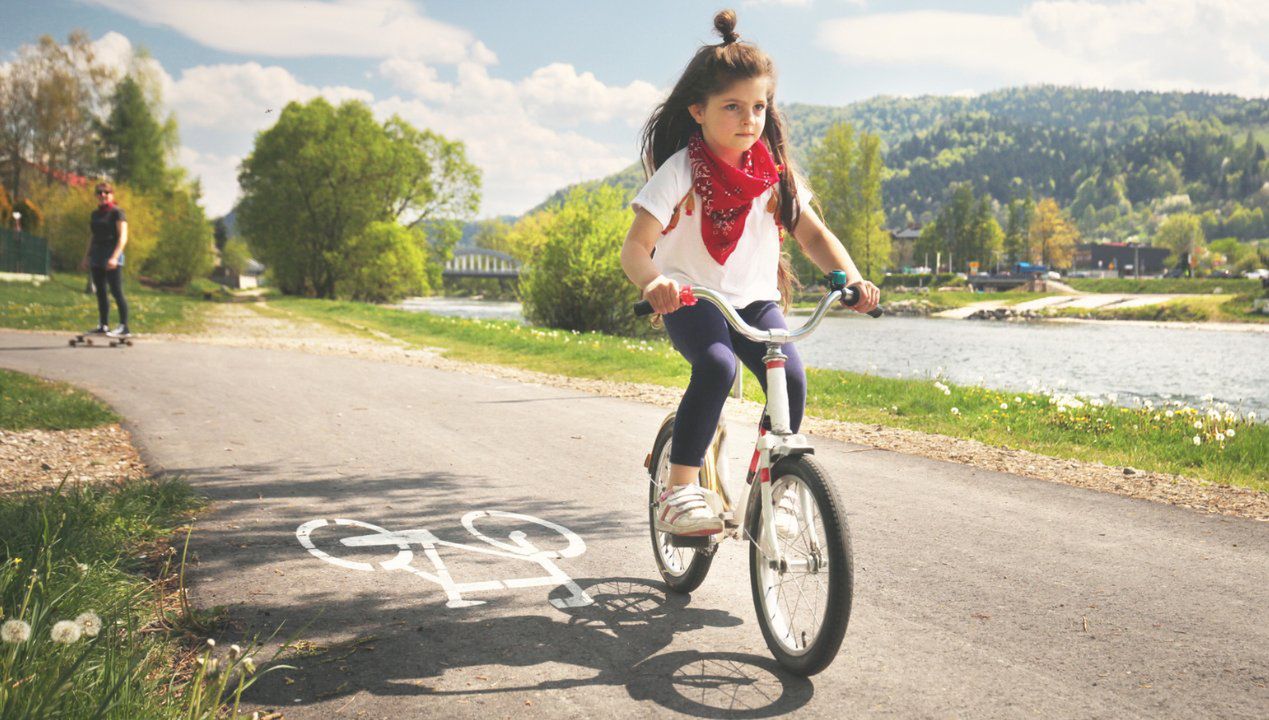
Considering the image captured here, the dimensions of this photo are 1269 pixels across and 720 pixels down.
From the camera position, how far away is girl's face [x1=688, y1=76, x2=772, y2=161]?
11.2ft

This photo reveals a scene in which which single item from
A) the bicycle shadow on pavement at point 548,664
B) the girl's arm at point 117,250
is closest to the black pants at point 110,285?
the girl's arm at point 117,250

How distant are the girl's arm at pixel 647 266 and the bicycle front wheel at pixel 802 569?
677 millimetres

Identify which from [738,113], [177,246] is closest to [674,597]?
[738,113]

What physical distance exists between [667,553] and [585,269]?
1932 cm

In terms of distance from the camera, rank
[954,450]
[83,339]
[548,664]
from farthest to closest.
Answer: [83,339] < [954,450] < [548,664]

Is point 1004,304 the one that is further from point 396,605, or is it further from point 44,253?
point 396,605

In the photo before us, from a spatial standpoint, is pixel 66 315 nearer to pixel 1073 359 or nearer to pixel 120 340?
pixel 120 340

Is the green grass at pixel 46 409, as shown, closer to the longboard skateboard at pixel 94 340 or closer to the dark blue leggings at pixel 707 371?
the dark blue leggings at pixel 707 371

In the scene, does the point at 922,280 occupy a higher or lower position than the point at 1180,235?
lower

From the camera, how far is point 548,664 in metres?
3.09

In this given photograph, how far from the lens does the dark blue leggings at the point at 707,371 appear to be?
10.8ft

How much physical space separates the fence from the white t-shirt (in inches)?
1646

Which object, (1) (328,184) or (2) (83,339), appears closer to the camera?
(2) (83,339)

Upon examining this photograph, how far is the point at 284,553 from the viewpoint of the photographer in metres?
4.24
